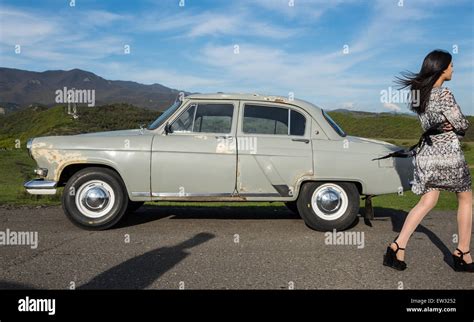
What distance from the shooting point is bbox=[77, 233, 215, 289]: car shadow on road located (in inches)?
152

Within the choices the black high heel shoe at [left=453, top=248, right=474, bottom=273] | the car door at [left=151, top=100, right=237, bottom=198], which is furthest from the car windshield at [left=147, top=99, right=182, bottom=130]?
the black high heel shoe at [left=453, top=248, right=474, bottom=273]

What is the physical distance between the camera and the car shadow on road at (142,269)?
3.87 meters

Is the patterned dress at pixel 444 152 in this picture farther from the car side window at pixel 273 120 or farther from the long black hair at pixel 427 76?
the car side window at pixel 273 120

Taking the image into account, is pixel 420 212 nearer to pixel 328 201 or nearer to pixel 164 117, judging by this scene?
pixel 328 201

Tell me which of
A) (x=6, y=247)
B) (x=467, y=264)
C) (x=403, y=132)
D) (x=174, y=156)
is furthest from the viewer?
(x=403, y=132)

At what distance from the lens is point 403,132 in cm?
5344

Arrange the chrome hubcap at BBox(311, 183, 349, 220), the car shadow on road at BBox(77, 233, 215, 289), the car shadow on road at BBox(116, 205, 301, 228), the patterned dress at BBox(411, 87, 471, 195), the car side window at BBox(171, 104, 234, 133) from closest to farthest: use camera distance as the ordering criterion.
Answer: the car shadow on road at BBox(77, 233, 215, 289), the patterned dress at BBox(411, 87, 471, 195), the chrome hubcap at BBox(311, 183, 349, 220), the car side window at BBox(171, 104, 234, 133), the car shadow on road at BBox(116, 205, 301, 228)

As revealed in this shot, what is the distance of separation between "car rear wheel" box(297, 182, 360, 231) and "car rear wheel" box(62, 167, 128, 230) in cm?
240

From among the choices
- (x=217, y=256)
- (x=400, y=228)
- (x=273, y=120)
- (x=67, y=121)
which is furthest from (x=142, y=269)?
(x=67, y=121)

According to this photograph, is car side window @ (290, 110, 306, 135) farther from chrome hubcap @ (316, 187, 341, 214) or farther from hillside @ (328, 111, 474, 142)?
hillside @ (328, 111, 474, 142)
